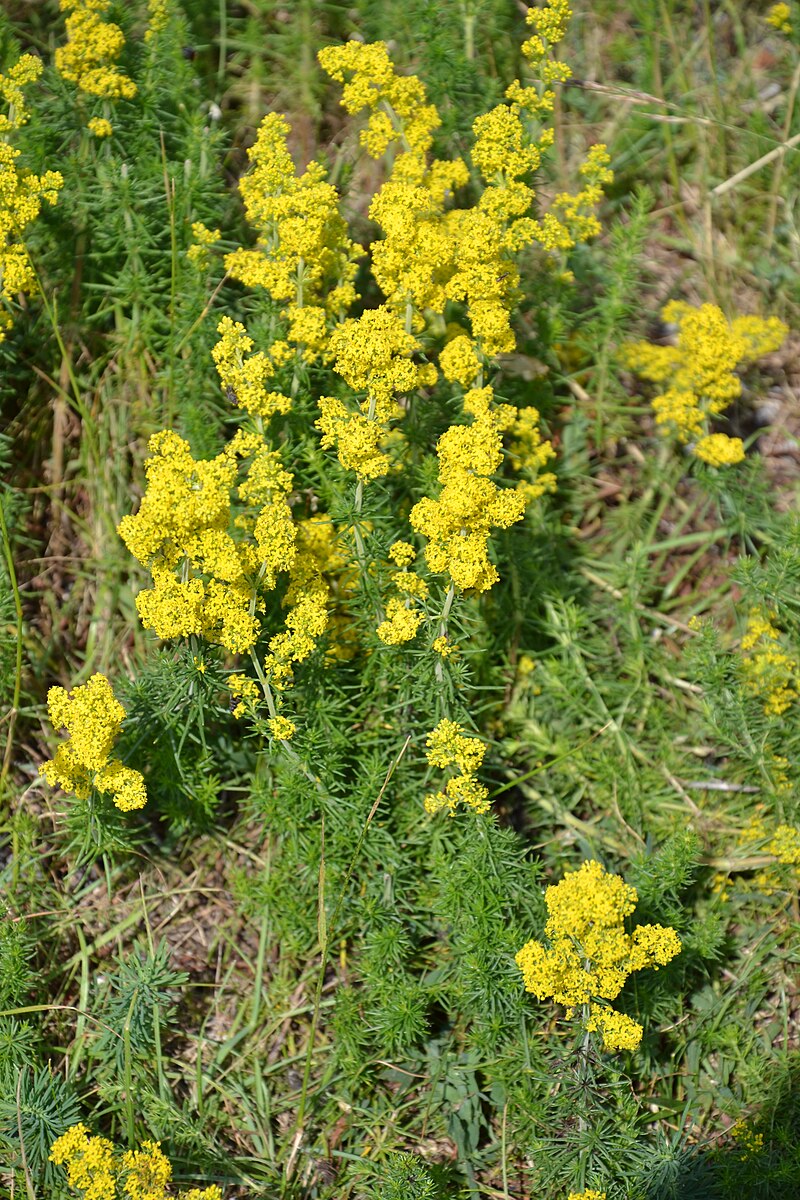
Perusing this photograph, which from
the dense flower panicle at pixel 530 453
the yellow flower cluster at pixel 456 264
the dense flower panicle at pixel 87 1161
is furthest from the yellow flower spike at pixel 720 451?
the dense flower panicle at pixel 87 1161

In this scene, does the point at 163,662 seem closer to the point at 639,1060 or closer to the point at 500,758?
the point at 500,758

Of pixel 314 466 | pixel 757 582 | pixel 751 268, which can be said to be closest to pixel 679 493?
pixel 757 582

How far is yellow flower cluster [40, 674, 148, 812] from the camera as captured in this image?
3535mm

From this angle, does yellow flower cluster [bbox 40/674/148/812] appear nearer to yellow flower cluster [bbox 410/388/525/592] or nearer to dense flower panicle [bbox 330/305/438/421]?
yellow flower cluster [bbox 410/388/525/592]

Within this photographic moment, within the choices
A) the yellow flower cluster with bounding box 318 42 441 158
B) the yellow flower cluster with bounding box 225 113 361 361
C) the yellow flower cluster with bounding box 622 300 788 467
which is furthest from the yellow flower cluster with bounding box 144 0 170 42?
the yellow flower cluster with bounding box 622 300 788 467

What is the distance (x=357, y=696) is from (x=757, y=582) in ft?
6.04

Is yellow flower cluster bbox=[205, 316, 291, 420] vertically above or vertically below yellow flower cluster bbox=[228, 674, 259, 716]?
above

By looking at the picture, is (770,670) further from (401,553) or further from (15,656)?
(15,656)

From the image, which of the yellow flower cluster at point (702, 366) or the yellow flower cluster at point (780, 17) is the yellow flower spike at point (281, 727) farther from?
the yellow flower cluster at point (780, 17)

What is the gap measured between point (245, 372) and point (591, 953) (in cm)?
238

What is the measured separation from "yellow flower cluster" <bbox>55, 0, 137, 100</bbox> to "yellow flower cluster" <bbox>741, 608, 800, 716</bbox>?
3.59 meters

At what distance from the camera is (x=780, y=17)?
543 centimetres

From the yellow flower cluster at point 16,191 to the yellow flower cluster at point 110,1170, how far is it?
119 inches

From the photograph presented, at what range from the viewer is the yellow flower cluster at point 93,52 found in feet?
13.9
